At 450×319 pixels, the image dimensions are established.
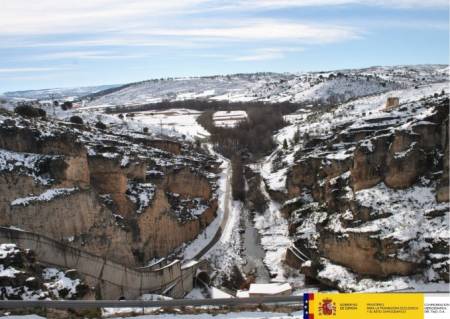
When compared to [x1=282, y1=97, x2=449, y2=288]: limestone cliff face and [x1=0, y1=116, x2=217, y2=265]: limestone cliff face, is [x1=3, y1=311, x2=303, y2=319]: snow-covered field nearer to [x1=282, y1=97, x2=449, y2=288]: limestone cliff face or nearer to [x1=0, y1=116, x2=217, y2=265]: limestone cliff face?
[x1=0, y1=116, x2=217, y2=265]: limestone cliff face

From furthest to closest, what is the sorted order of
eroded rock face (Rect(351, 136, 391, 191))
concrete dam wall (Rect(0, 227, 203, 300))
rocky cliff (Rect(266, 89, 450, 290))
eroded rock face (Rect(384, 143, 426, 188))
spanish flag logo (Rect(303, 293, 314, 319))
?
1. eroded rock face (Rect(351, 136, 391, 191))
2. eroded rock face (Rect(384, 143, 426, 188))
3. rocky cliff (Rect(266, 89, 450, 290))
4. concrete dam wall (Rect(0, 227, 203, 300))
5. spanish flag logo (Rect(303, 293, 314, 319))

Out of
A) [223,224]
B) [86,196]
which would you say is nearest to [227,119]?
[223,224]

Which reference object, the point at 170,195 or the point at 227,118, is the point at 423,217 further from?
the point at 227,118

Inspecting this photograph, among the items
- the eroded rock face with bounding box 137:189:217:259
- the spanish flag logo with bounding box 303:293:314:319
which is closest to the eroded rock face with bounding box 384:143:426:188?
the eroded rock face with bounding box 137:189:217:259

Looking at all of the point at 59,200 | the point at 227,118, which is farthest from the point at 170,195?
the point at 227,118

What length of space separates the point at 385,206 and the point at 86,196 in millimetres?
19210

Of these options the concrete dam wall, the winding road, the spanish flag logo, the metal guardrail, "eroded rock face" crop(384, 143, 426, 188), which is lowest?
the winding road

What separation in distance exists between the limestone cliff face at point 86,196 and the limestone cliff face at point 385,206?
1065cm

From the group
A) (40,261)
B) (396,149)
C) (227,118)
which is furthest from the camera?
(227,118)

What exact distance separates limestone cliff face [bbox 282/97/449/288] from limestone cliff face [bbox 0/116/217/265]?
1065cm

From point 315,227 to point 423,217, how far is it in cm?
994

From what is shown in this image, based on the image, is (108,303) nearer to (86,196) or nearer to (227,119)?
(86,196)

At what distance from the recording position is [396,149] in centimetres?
3603

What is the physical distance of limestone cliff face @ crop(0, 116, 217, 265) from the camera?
27.8m
